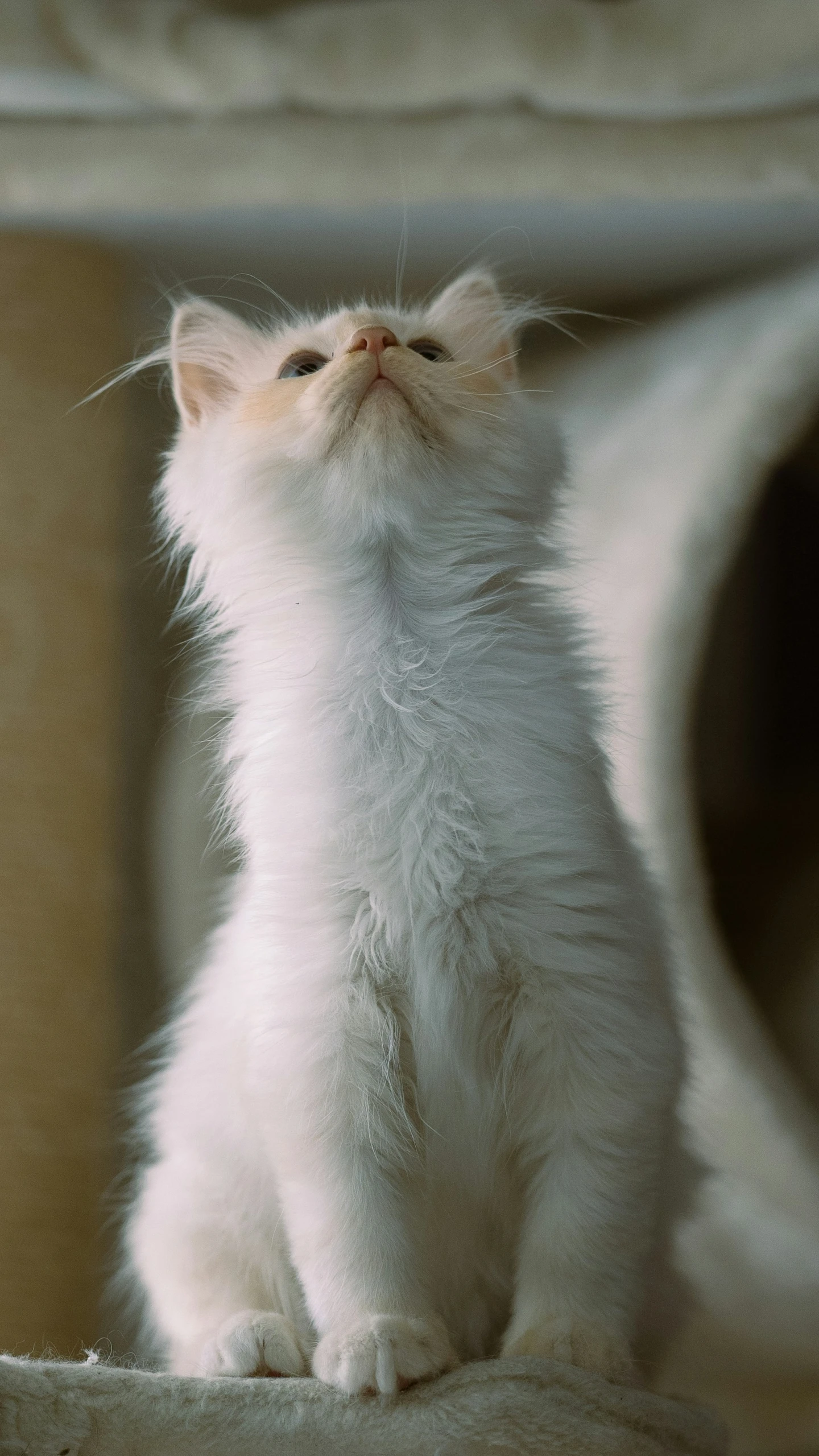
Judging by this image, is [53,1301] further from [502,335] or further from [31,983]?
[502,335]

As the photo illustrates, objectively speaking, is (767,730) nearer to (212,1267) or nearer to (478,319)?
(478,319)

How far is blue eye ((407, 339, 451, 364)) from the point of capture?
3.41 ft

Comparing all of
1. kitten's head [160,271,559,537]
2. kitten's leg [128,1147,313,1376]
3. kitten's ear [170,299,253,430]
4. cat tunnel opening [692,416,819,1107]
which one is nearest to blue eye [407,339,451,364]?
kitten's head [160,271,559,537]

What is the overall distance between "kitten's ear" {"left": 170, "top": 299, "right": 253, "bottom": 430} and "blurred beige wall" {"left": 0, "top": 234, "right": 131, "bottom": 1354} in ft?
1.30

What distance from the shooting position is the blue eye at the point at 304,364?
1039 millimetres

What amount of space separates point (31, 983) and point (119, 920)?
0.61 ft

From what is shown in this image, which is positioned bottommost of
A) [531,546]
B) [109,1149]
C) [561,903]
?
[109,1149]

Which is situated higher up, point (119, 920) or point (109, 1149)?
point (119, 920)

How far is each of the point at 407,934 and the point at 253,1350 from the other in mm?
325

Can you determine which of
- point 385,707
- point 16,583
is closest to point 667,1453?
point 385,707

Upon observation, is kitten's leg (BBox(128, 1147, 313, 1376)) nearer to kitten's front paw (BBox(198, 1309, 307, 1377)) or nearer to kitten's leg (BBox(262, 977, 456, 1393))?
kitten's front paw (BBox(198, 1309, 307, 1377))

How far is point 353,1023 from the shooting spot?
33.6 inches

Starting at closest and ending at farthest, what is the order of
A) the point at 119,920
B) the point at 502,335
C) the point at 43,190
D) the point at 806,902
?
the point at 502,335
the point at 43,190
the point at 119,920
the point at 806,902

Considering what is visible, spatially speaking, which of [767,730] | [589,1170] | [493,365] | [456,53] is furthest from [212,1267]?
[767,730]
